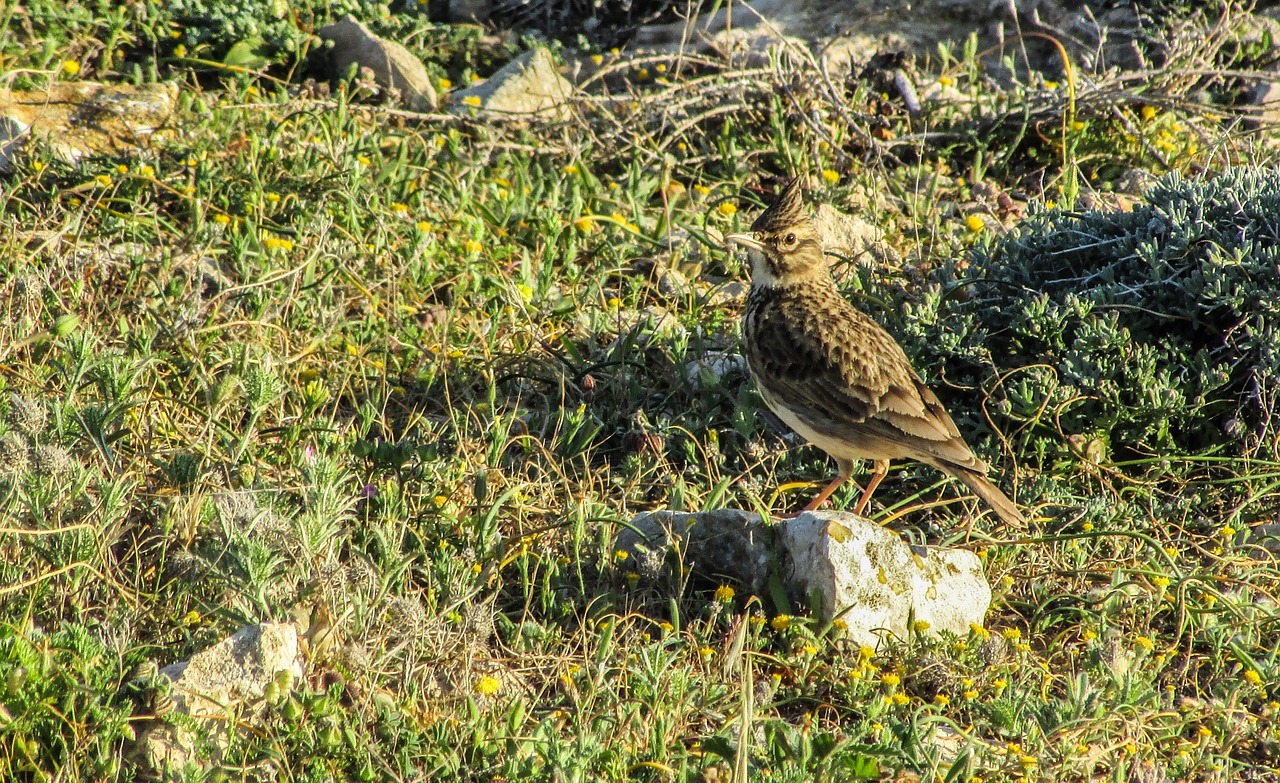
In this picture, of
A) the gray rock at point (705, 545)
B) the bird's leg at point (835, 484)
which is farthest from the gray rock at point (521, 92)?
the gray rock at point (705, 545)

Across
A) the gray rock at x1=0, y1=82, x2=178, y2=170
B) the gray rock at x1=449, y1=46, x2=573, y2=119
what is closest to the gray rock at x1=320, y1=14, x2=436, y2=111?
the gray rock at x1=449, y1=46, x2=573, y2=119

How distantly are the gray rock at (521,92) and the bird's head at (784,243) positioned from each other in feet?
7.93

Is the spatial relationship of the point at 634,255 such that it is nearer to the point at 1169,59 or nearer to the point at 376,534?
the point at 376,534

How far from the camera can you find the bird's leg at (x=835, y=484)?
514 centimetres

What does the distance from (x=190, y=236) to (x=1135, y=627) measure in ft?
15.3

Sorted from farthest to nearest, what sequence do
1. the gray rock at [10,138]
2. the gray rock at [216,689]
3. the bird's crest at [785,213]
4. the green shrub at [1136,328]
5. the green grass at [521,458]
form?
1. the gray rock at [10,138]
2. the bird's crest at [785,213]
3. the green shrub at [1136,328]
4. the green grass at [521,458]
5. the gray rock at [216,689]

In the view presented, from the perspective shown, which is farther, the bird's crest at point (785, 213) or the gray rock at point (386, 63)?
the gray rock at point (386, 63)

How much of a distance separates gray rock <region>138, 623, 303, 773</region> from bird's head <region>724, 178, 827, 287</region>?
280cm

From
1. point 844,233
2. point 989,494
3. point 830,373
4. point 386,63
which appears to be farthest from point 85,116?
point 989,494

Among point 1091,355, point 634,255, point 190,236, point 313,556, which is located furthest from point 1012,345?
point 190,236

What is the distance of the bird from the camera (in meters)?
4.86

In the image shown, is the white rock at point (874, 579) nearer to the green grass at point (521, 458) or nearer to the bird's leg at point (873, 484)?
A: the green grass at point (521, 458)

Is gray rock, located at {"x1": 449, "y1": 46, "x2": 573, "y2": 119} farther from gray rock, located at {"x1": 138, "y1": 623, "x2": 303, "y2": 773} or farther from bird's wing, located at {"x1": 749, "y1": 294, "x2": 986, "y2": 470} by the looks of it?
gray rock, located at {"x1": 138, "y1": 623, "x2": 303, "y2": 773}

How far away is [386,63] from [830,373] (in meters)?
4.19
